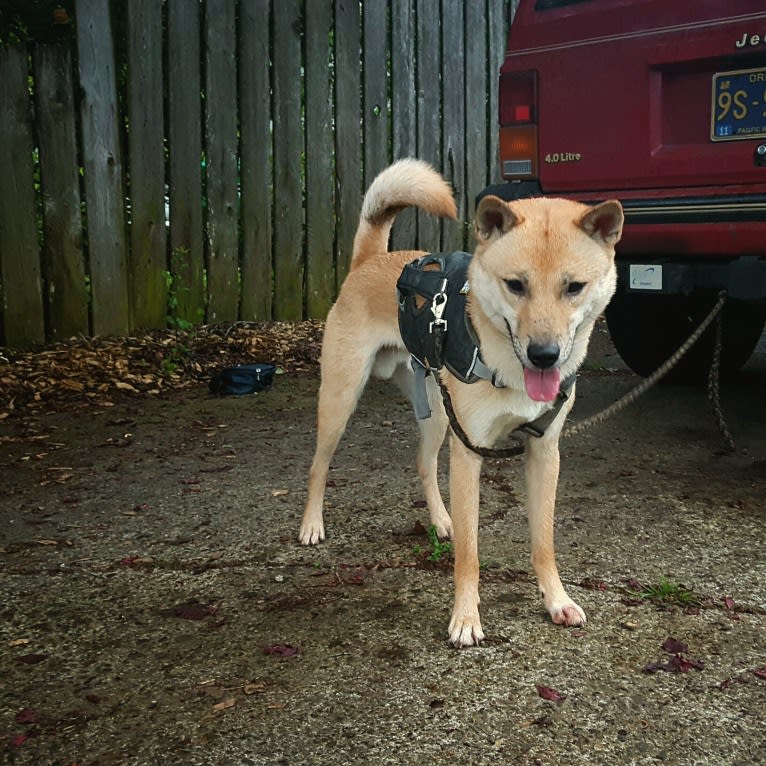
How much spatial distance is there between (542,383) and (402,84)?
18.4ft

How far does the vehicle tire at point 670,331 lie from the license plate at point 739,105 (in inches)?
57.8

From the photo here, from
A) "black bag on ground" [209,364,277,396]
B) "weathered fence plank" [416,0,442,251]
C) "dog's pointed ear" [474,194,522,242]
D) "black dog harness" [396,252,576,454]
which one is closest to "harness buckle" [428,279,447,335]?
"black dog harness" [396,252,576,454]

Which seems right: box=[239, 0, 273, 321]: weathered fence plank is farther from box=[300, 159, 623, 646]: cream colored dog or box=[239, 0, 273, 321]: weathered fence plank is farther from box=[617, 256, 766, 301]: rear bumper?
box=[300, 159, 623, 646]: cream colored dog

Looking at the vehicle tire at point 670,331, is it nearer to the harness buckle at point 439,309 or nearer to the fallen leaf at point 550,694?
the harness buckle at point 439,309

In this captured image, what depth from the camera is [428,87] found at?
7.86 meters

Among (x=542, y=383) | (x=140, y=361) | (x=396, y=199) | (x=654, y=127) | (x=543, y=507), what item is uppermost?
(x=654, y=127)

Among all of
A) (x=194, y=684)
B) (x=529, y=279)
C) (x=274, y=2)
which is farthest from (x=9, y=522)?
(x=274, y=2)

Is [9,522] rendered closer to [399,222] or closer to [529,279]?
[529,279]

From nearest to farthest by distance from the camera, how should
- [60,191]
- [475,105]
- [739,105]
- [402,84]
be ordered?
[739,105] < [60,191] < [402,84] < [475,105]

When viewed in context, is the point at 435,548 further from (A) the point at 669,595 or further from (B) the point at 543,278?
(B) the point at 543,278

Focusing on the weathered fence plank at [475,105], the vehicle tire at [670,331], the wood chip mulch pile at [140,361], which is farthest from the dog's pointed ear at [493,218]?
the weathered fence plank at [475,105]

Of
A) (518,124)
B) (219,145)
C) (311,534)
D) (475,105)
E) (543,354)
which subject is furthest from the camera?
(475,105)

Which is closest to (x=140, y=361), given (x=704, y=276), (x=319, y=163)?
(x=319, y=163)

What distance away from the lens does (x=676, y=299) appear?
17.2 feet
